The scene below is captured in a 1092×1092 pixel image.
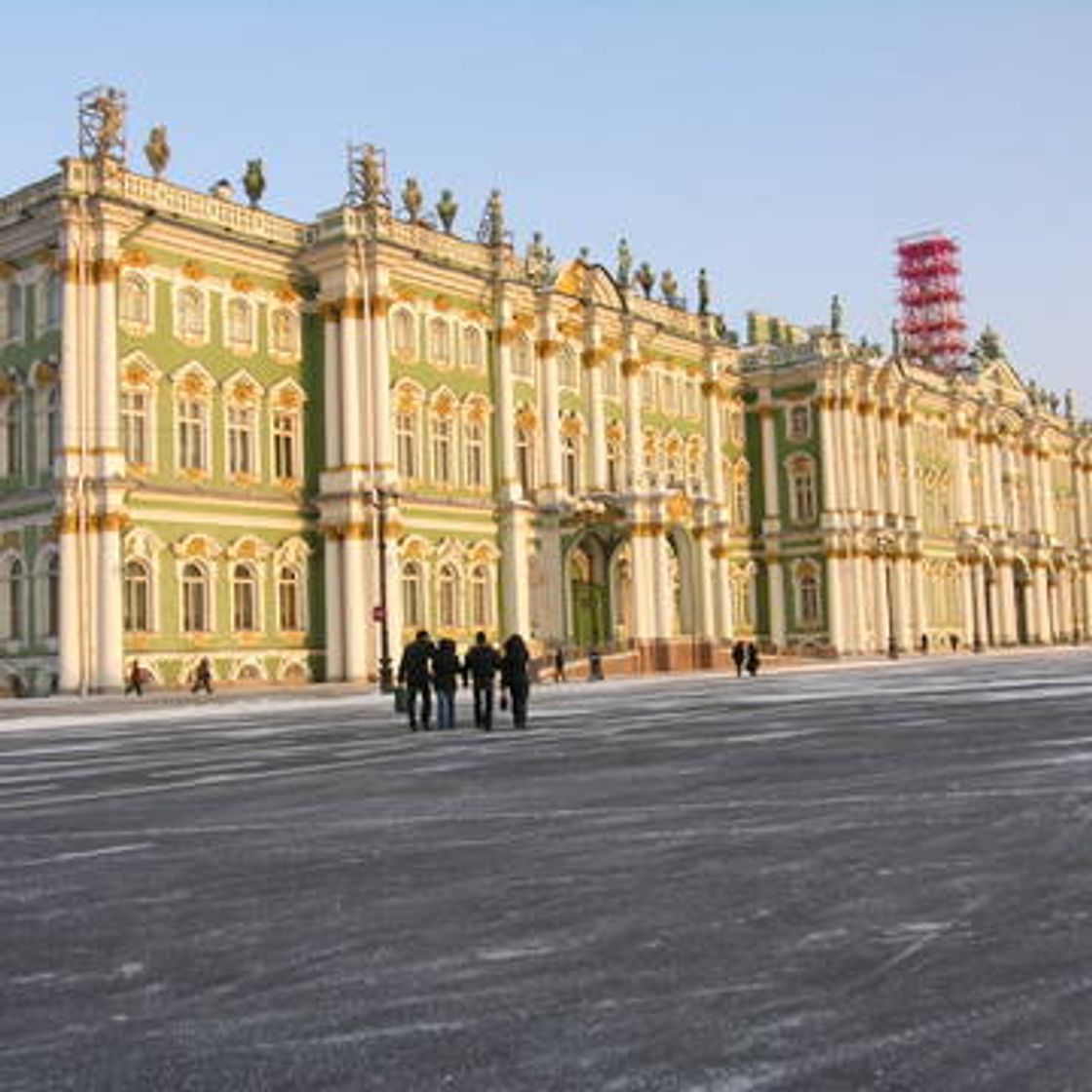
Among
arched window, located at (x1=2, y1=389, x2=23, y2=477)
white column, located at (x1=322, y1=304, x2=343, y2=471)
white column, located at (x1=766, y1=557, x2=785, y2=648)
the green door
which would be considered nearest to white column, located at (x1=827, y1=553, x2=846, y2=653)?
white column, located at (x1=766, y1=557, x2=785, y2=648)

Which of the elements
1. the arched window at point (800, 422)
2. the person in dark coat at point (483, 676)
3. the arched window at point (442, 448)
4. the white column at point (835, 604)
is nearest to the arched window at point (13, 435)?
the arched window at point (442, 448)

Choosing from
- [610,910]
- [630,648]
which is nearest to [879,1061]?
[610,910]

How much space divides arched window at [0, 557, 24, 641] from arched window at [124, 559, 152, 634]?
337 centimetres

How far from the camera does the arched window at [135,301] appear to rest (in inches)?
1646

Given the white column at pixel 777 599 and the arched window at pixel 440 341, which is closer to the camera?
the arched window at pixel 440 341

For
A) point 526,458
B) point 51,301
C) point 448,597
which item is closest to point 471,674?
point 51,301

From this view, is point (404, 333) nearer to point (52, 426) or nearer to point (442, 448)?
point (442, 448)

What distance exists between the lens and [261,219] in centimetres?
4647

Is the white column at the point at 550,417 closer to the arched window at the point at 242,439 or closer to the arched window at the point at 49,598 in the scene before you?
the arched window at the point at 242,439

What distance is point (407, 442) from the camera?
4909 centimetres

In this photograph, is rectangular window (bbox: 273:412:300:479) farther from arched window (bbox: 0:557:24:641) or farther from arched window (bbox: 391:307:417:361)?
arched window (bbox: 0:557:24:641)

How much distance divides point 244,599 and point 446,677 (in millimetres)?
23197

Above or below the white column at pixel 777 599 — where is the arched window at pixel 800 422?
above

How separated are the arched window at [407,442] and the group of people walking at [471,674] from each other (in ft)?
84.0
